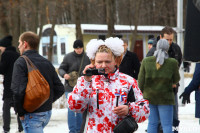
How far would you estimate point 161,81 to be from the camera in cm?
633

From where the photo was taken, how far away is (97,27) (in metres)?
35.3

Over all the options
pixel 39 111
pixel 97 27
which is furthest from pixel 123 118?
pixel 97 27

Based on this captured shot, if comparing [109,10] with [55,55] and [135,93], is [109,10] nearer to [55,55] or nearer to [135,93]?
[135,93]

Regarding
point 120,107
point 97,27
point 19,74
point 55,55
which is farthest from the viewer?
point 55,55

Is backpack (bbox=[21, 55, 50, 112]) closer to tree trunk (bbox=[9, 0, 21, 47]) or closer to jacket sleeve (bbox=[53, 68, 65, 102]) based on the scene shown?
jacket sleeve (bbox=[53, 68, 65, 102])

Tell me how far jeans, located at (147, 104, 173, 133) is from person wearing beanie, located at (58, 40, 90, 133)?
1.98m

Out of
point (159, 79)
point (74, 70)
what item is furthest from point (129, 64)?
point (159, 79)

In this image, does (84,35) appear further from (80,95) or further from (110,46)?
(80,95)

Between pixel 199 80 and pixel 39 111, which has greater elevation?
pixel 199 80

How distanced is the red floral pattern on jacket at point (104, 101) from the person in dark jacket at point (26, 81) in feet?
5.26

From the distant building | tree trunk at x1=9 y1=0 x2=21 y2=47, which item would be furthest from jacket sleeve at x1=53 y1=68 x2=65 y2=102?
the distant building

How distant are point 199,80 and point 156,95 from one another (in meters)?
1.26

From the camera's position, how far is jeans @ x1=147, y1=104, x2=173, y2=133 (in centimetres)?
636

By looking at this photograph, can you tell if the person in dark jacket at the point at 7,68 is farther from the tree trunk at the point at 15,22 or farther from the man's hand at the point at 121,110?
the tree trunk at the point at 15,22
